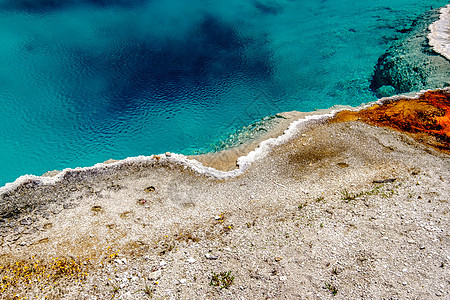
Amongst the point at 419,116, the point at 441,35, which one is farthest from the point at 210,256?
the point at 441,35

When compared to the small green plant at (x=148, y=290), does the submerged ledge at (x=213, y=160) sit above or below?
above

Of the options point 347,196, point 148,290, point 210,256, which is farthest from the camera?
point 347,196

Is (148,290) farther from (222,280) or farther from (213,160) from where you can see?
(213,160)

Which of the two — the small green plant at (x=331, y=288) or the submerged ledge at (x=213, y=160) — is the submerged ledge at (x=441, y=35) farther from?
the small green plant at (x=331, y=288)

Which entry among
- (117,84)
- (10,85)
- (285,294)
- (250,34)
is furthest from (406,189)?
(10,85)

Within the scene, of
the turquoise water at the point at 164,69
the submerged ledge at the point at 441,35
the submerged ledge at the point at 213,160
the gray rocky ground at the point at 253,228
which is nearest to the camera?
the gray rocky ground at the point at 253,228

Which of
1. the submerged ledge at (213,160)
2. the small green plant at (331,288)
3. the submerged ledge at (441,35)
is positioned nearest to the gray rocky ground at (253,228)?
the small green plant at (331,288)

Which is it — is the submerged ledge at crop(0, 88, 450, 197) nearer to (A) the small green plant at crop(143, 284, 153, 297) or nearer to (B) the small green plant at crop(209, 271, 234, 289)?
Answer: (B) the small green plant at crop(209, 271, 234, 289)
